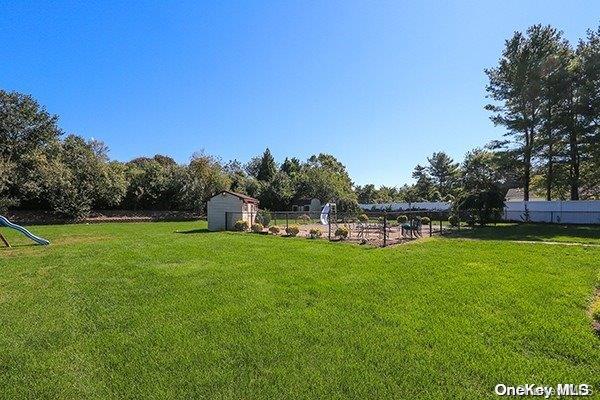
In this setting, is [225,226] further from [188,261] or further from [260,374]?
[260,374]

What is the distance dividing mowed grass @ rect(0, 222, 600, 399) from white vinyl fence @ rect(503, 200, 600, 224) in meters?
20.6

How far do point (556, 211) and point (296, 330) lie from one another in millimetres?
29318

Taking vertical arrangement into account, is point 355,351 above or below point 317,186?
below

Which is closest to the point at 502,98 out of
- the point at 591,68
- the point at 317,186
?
the point at 591,68

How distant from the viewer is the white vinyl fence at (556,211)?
24.3m

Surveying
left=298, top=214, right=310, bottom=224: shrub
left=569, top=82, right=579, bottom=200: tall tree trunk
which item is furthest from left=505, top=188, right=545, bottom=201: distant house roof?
left=298, top=214, right=310, bottom=224: shrub

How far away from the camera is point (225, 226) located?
2178 centimetres

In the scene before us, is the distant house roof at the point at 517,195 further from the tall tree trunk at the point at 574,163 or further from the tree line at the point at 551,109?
the tall tree trunk at the point at 574,163

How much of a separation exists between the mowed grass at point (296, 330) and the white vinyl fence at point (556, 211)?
20606mm

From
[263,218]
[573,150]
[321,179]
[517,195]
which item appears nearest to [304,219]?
[263,218]

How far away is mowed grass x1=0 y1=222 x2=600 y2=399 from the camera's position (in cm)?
329

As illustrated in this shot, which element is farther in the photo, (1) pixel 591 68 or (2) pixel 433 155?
(2) pixel 433 155

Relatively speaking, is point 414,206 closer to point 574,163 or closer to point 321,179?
point 321,179

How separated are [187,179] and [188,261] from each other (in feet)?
99.3
